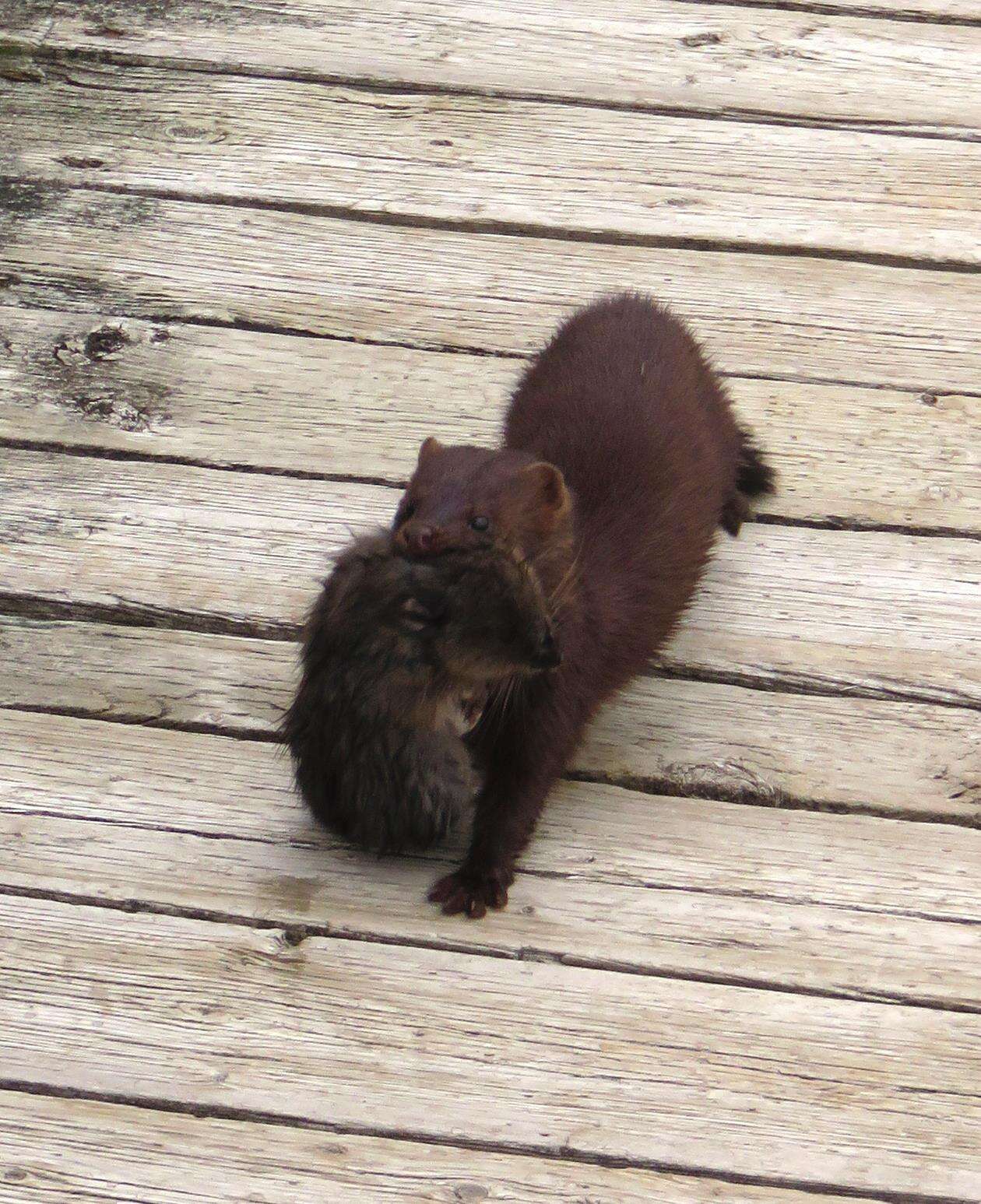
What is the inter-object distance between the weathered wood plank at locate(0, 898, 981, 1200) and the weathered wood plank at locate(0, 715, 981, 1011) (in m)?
0.05

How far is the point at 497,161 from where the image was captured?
3.91 m

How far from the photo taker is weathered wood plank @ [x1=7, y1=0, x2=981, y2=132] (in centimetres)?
404

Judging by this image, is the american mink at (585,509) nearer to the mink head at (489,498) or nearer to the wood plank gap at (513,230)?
the mink head at (489,498)

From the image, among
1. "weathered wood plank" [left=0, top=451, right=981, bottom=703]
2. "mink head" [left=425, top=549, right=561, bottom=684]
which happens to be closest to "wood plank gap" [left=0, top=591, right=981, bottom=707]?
"weathered wood plank" [left=0, top=451, right=981, bottom=703]

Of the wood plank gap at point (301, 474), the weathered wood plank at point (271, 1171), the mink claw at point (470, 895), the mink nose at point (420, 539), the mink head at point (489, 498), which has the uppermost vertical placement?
the mink nose at point (420, 539)

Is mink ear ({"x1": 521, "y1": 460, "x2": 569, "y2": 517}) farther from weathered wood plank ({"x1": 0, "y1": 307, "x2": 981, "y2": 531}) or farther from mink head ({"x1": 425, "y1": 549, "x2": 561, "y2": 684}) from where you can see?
weathered wood plank ({"x1": 0, "y1": 307, "x2": 981, "y2": 531})

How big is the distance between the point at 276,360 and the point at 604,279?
775mm

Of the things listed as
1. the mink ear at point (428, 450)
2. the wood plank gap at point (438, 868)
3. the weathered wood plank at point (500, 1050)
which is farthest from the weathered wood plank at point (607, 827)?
the mink ear at point (428, 450)

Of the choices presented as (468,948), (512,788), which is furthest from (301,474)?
(468,948)

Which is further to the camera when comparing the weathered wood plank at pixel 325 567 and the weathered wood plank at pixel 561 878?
the weathered wood plank at pixel 325 567

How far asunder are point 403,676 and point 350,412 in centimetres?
119

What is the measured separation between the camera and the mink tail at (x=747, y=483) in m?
3.20

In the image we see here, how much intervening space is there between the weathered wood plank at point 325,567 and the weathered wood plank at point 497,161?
927 mm

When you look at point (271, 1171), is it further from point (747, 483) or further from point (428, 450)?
point (747, 483)
